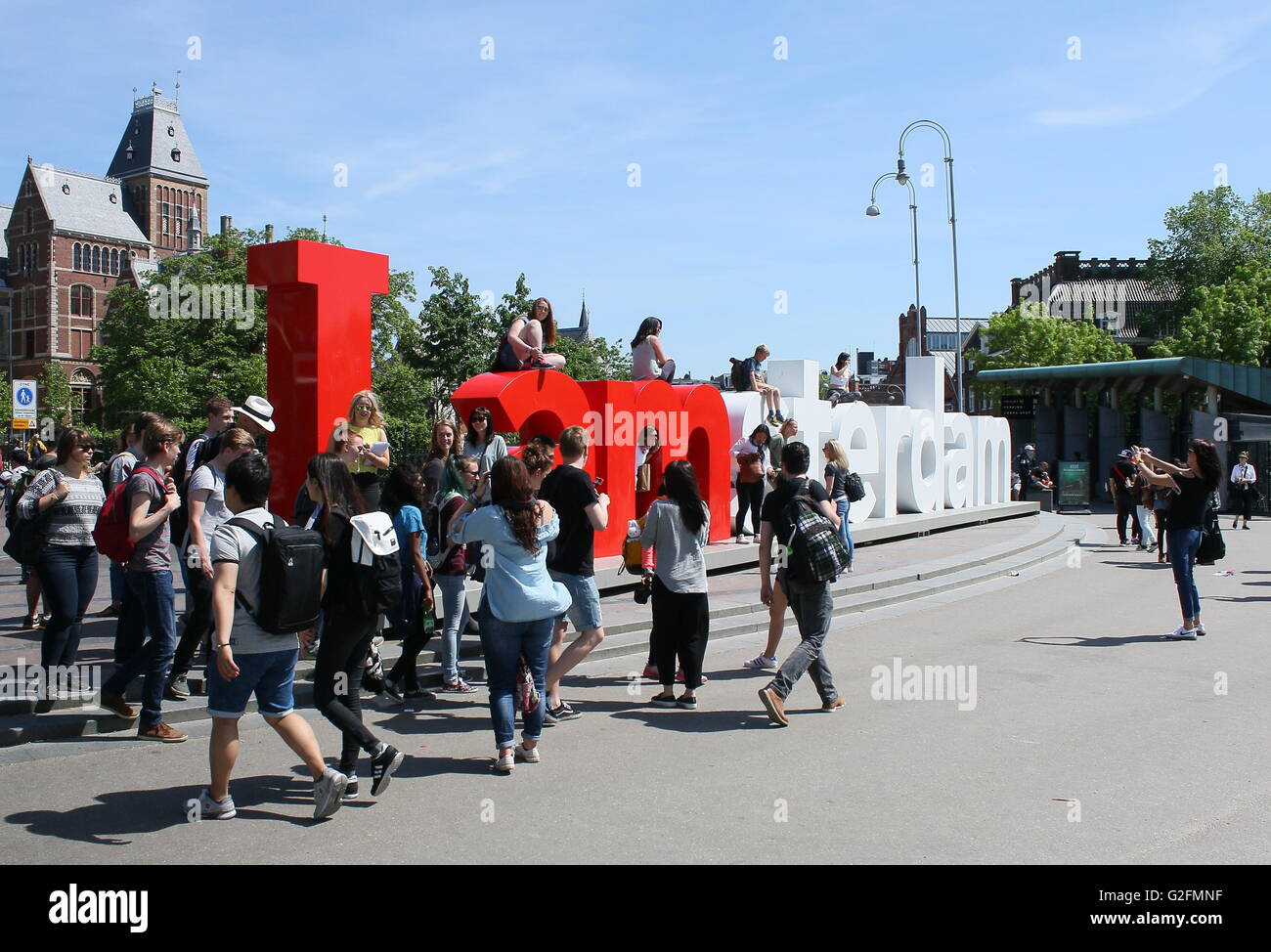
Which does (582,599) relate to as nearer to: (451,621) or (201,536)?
(451,621)

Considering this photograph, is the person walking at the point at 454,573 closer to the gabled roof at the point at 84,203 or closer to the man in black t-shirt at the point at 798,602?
the man in black t-shirt at the point at 798,602

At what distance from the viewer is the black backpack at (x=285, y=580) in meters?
4.71

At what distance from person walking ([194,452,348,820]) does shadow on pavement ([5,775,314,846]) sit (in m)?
0.17

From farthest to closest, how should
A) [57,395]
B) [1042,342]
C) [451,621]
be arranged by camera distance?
[57,395] < [1042,342] < [451,621]

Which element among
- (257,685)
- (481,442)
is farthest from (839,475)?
(257,685)

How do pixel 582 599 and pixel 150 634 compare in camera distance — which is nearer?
pixel 150 634

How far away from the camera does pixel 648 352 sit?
1430cm

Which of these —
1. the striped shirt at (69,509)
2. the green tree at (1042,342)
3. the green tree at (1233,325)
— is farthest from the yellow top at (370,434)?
the green tree at (1042,342)

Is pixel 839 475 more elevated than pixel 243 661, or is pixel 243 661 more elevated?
pixel 839 475

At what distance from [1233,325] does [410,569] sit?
184 feet

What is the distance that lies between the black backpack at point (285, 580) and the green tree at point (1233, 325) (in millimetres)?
56192

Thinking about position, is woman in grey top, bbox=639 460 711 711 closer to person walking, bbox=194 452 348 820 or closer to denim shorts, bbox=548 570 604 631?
denim shorts, bbox=548 570 604 631
